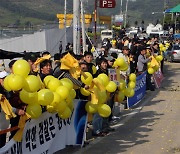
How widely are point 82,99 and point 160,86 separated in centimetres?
1006

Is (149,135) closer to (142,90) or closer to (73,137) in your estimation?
(73,137)

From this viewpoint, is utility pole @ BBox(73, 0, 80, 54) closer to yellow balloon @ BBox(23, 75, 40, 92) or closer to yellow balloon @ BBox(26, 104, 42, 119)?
yellow balloon @ BBox(26, 104, 42, 119)

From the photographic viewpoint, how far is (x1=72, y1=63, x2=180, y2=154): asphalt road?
8.95 m

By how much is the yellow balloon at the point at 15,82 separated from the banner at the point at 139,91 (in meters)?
7.38

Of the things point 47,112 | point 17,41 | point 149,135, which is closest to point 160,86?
point 149,135

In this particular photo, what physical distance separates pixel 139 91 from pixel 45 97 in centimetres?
817

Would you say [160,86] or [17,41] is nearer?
[160,86]

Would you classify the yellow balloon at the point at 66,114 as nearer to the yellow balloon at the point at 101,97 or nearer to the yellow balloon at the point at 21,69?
the yellow balloon at the point at 101,97

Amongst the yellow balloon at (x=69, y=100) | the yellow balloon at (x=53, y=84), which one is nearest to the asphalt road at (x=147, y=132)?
the yellow balloon at (x=69, y=100)

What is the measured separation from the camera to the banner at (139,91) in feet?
44.7

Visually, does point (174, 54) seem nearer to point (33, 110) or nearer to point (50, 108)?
point (50, 108)

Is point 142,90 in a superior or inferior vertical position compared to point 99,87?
inferior

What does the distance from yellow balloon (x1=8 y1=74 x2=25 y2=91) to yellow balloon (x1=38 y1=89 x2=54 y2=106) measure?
1.71 feet

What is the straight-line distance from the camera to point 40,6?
16662cm
